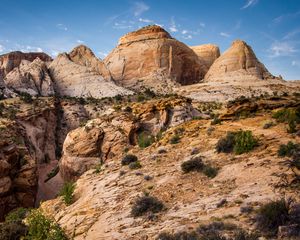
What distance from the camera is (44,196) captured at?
33.7 m

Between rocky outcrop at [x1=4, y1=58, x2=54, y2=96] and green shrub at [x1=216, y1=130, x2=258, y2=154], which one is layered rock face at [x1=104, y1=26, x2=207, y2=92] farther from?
green shrub at [x1=216, y1=130, x2=258, y2=154]

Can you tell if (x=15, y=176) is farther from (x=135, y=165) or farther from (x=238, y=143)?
(x=238, y=143)

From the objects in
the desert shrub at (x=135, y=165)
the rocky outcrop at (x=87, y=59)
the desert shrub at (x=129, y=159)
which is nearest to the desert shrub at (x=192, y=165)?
the desert shrub at (x=135, y=165)

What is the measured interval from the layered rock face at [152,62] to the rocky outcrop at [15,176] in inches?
1175

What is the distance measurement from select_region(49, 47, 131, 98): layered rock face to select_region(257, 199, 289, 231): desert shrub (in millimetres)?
45727

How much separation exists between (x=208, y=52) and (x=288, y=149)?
66.6 metres

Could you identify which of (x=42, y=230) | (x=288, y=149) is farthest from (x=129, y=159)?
(x=288, y=149)

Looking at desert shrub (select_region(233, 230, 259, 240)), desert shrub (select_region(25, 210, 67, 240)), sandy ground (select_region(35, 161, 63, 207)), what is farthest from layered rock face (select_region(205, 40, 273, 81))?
desert shrub (select_region(233, 230, 259, 240))

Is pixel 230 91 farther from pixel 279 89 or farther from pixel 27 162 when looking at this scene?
pixel 27 162

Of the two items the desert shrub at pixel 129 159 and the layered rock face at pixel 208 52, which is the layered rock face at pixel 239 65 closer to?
the layered rock face at pixel 208 52

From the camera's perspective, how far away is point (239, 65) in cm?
5988

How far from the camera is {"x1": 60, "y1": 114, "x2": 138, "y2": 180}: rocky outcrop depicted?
102 ft

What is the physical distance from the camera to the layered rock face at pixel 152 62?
6097 cm

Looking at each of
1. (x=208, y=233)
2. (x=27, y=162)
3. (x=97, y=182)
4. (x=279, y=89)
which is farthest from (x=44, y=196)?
(x=279, y=89)
